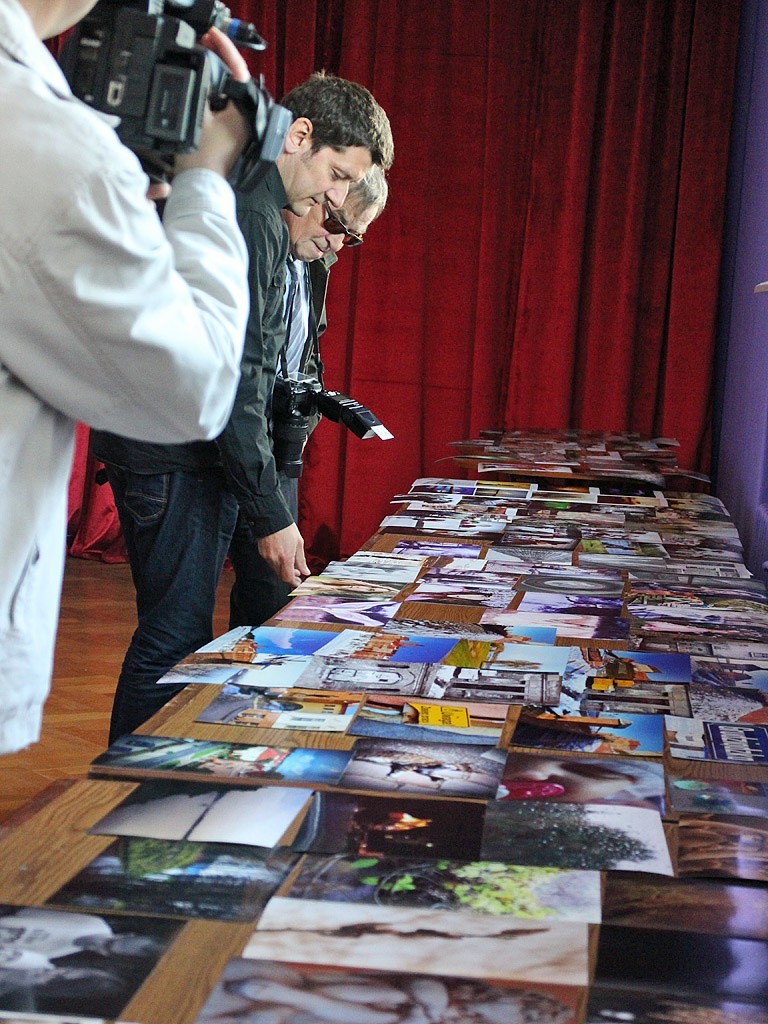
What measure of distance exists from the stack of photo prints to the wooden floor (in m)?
1.11

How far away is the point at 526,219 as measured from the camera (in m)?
4.96

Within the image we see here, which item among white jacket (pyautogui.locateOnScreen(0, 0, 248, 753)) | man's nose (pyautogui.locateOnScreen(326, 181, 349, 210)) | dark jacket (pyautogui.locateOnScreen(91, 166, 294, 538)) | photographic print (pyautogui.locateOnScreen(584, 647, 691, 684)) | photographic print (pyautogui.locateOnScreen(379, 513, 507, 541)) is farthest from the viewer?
photographic print (pyautogui.locateOnScreen(379, 513, 507, 541))

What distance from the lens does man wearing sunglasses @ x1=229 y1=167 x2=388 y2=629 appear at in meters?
Answer: 2.37

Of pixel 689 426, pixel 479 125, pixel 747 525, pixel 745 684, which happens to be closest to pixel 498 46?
pixel 479 125

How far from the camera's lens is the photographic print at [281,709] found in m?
1.40

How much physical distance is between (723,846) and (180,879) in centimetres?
49

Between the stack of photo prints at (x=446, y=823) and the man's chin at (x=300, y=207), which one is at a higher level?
the man's chin at (x=300, y=207)

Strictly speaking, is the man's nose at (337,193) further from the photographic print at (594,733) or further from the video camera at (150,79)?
the video camera at (150,79)

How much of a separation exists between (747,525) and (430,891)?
2794 mm

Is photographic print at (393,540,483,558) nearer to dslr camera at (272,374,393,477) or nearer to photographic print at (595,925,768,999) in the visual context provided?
dslr camera at (272,374,393,477)

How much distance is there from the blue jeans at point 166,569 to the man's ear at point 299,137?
635mm

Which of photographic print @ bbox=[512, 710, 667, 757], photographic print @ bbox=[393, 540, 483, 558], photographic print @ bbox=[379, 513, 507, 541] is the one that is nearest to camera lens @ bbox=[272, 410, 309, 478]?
photographic print @ bbox=[393, 540, 483, 558]

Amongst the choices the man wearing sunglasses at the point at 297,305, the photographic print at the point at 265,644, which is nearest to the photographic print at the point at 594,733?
the photographic print at the point at 265,644

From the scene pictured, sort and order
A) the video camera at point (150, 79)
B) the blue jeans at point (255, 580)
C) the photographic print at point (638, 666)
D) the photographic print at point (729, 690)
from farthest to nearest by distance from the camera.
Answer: the blue jeans at point (255, 580) → the photographic print at point (638, 666) → the photographic print at point (729, 690) → the video camera at point (150, 79)
